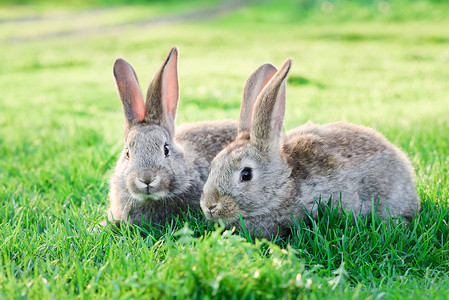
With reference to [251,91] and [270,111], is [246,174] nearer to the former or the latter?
[270,111]

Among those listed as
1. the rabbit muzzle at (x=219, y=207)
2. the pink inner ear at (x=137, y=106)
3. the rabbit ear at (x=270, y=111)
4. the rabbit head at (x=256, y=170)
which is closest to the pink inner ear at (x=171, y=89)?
the pink inner ear at (x=137, y=106)

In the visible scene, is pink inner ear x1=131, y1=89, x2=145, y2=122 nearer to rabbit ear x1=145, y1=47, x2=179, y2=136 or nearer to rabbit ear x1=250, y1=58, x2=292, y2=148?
rabbit ear x1=145, y1=47, x2=179, y2=136

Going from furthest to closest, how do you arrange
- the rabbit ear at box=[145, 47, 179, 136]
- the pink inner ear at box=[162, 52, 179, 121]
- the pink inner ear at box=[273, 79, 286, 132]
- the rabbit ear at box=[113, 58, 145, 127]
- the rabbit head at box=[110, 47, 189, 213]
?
the pink inner ear at box=[162, 52, 179, 121] → the rabbit ear at box=[113, 58, 145, 127] → the rabbit ear at box=[145, 47, 179, 136] → the rabbit head at box=[110, 47, 189, 213] → the pink inner ear at box=[273, 79, 286, 132]

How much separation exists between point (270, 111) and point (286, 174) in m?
0.51

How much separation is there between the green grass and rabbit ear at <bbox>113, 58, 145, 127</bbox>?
93cm

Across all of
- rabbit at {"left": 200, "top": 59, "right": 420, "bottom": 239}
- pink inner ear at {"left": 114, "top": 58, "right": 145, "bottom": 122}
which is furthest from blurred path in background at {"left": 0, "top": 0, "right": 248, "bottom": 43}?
rabbit at {"left": 200, "top": 59, "right": 420, "bottom": 239}

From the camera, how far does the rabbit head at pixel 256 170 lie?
12.3 ft

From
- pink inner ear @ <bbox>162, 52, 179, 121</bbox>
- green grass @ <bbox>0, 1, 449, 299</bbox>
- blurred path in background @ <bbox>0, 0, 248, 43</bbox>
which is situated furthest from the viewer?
blurred path in background @ <bbox>0, 0, 248, 43</bbox>

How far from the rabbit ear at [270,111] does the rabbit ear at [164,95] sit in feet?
3.34

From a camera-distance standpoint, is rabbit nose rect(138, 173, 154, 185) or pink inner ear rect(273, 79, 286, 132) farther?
rabbit nose rect(138, 173, 154, 185)

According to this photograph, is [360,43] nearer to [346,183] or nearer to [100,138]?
[100,138]

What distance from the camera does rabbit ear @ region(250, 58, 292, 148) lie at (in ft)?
12.1

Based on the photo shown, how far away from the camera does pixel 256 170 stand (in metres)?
3.86

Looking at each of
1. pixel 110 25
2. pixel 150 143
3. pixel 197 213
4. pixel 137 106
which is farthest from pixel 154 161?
pixel 110 25
